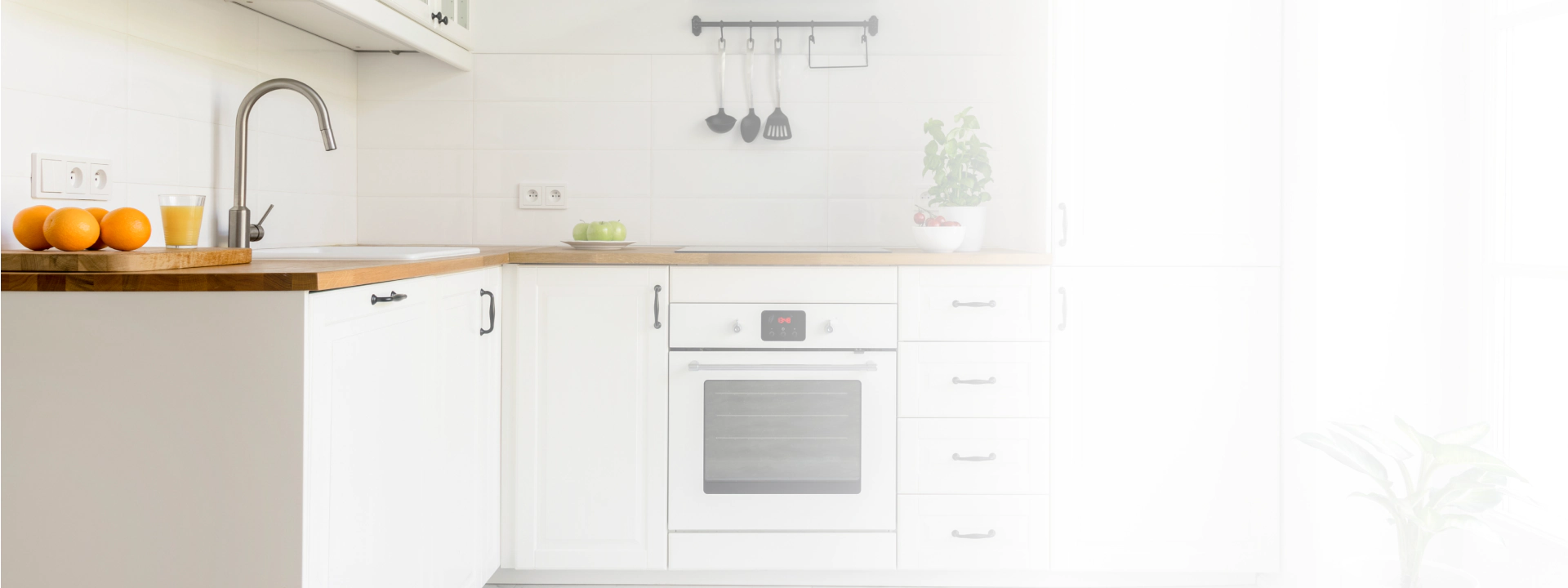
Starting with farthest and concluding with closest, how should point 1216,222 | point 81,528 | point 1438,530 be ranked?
point 1216,222
point 1438,530
point 81,528

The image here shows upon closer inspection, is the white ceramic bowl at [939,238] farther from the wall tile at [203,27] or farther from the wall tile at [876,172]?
the wall tile at [203,27]

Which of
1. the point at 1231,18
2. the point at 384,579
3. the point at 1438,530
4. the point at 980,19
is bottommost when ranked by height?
the point at 384,579

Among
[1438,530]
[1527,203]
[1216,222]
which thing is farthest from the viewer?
[1216,222]

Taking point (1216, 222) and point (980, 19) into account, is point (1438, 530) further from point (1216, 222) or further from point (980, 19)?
point (980, 19)

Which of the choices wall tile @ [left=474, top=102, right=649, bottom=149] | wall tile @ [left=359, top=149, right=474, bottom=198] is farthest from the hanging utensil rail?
wall tile @ [left=359, top=149, right=474, bottom=198]

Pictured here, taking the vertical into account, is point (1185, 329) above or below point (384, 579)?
above

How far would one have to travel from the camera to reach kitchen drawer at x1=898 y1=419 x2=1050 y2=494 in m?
2.11

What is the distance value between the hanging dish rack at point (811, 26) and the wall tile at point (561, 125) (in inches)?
11.9

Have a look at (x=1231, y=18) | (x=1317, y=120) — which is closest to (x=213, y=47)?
(x=1231, y=18)

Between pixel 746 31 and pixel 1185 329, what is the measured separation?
150cm

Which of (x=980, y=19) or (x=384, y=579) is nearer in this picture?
(x=384, y=579)

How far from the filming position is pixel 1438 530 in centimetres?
146

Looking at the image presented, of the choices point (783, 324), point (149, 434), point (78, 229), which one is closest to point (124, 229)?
point (78, 229)

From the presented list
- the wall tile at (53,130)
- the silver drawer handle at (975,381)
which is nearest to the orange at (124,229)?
the wall tile at (53,130)
